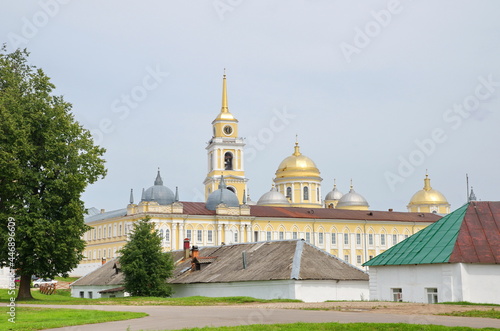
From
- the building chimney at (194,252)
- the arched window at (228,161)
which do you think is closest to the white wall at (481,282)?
the building chimney at (194,252)

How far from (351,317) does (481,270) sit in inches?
576

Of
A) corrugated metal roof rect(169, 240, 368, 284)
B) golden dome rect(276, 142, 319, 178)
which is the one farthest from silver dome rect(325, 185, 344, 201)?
corrugated metal roof rect(169, 240, 368, 284)

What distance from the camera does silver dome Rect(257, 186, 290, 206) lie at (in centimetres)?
11919

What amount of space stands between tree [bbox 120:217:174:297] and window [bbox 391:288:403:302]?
1528 cm

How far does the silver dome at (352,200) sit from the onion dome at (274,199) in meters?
14.0

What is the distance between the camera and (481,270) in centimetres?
3344

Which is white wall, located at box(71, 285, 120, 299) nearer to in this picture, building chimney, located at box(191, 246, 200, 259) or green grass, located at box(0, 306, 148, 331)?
building chimney, located at box(191, 246, 200, 259)

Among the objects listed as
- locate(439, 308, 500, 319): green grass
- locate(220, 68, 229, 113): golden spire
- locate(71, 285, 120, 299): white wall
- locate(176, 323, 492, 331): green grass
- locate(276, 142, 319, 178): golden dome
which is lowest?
locate(176, 323, 492, 331): green grass

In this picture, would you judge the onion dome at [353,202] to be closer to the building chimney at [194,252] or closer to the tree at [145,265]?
the building chimney at [194,252]

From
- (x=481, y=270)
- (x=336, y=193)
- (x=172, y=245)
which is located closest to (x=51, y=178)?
(x=481, y=270)

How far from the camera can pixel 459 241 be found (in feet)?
112

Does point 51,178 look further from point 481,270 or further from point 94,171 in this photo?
point 481,270

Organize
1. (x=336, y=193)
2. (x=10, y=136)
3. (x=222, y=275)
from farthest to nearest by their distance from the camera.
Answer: (x=336, y=193) < (x=222, y=275) < (x=10, y=136)

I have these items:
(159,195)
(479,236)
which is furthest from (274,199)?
(479,236)
